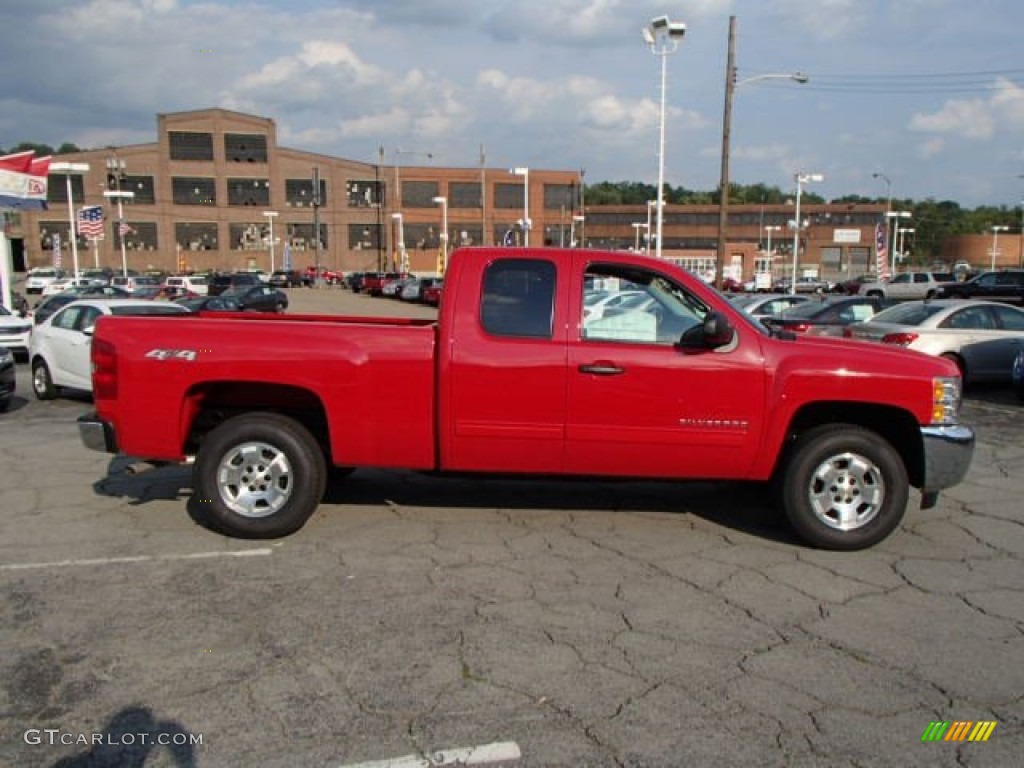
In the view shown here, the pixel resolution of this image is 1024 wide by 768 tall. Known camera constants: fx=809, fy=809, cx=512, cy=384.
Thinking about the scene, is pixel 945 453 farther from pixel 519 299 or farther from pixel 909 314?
pixel 909 314

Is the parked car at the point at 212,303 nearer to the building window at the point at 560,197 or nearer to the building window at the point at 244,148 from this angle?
the building window at the point at 244,148

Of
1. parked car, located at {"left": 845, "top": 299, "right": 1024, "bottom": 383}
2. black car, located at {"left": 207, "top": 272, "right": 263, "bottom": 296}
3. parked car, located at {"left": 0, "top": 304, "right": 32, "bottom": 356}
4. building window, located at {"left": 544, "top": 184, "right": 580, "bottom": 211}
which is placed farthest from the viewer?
building window, located at {"left": 544, "top": 184, "right": 580, "bottom": 211}

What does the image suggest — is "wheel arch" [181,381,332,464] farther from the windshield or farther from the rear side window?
the windshield

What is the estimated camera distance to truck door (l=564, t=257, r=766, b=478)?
5223 mm

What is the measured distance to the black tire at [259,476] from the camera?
18.1 ft

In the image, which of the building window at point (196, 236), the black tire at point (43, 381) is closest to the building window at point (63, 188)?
the building window at point (196, 236)

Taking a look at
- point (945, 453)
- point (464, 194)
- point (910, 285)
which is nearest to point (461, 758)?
point (945, 453)

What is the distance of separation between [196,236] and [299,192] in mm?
12699

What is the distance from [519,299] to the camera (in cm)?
536

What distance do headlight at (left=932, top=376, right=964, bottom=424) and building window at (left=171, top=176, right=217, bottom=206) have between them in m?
96.5

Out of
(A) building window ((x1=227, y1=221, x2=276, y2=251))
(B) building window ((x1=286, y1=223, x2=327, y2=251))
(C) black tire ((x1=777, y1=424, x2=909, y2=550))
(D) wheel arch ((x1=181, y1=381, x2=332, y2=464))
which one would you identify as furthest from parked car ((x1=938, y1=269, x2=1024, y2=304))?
(A) building window ((x1=227, y1=221, x2=276, y2=251))

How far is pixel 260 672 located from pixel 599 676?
1.56 metres

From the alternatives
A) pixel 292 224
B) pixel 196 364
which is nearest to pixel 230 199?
pixel 292 224

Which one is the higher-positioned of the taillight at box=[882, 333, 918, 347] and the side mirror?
the side mirror
